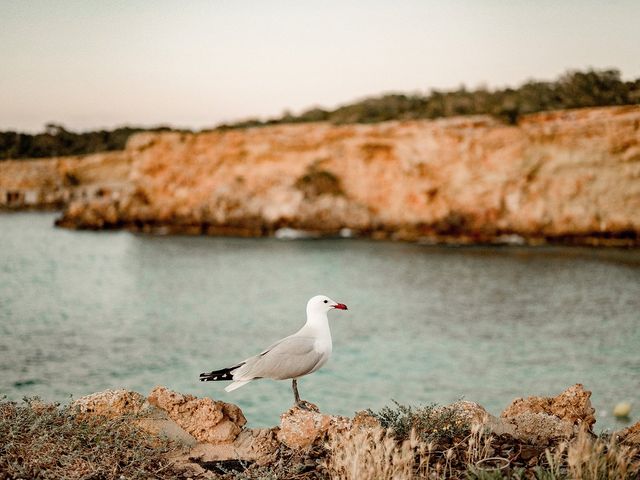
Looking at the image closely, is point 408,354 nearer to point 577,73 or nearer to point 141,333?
point 141,333

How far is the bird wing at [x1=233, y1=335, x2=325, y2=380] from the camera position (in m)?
5.45

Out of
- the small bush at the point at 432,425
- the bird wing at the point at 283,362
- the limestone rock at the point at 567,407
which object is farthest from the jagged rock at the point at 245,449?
the limestone rock at the point at 567,407

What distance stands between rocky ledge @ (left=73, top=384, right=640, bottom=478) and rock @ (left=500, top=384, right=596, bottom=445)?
0.01 m

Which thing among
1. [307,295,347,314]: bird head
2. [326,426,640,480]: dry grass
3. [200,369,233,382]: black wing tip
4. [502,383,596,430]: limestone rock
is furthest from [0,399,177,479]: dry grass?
[502,383,596,430]: limestone rock

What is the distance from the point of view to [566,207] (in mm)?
42531

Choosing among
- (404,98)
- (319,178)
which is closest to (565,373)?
(319,178)

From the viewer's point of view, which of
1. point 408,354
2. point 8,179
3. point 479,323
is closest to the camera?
point 408,354

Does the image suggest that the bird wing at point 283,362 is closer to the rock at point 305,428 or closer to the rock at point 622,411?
the rock at point 305,428

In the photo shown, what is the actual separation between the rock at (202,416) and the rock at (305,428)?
542mm

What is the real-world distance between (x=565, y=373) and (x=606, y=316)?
819 cm

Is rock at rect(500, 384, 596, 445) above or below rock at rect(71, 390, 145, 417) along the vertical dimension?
below

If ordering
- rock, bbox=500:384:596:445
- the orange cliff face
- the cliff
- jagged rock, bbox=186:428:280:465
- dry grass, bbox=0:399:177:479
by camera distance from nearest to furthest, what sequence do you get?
the cliff → dry grass, bbox=0:399:177:479 → jagged rock, bbox=186:428:280:465 → rock, bbox=500:384:596:445 → the orange cliff face

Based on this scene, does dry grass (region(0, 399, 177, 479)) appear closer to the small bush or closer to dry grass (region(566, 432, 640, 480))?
the small bush

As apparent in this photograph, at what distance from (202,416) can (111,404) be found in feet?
2.65
